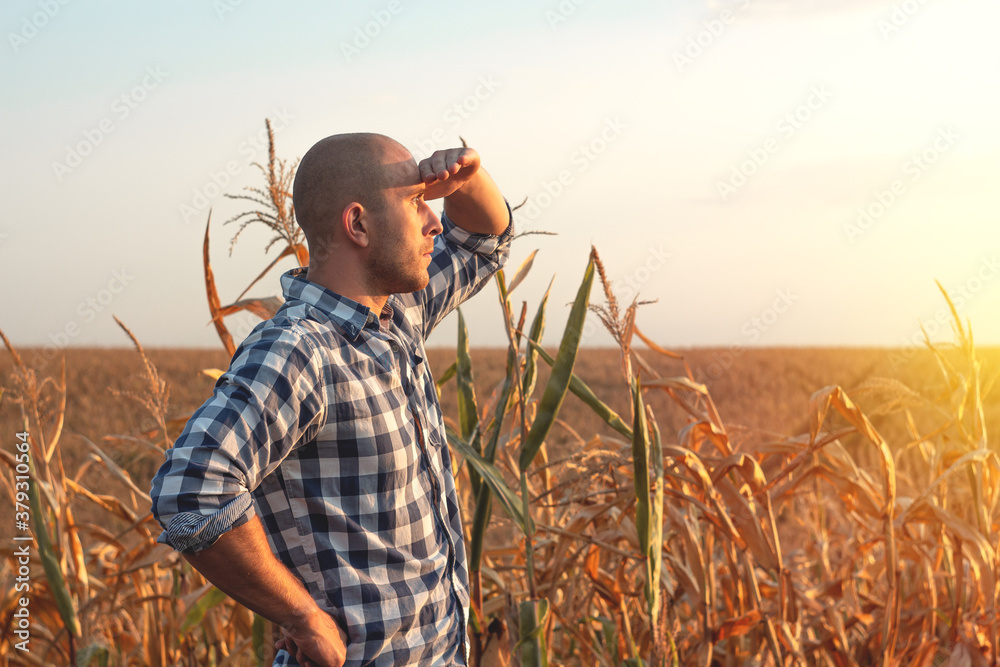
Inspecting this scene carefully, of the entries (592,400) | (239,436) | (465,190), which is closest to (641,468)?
(592,400)

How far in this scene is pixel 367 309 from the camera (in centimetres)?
138

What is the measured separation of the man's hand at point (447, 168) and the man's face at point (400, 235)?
23 millimetres

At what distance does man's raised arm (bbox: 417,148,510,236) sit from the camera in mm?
1449

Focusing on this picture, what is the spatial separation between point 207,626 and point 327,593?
1.52 metres

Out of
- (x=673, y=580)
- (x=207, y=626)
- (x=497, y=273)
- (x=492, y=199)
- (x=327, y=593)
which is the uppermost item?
(x=492, y=199)

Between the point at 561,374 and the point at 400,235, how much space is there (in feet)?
1.87

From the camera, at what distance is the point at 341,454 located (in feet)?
4.17

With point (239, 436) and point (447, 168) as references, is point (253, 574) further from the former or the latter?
point (447, 168)

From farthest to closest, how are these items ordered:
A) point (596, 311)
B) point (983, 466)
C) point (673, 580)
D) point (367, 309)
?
point (673, 580) → point (983, 466) → point (596, 311) → point (367, 309)

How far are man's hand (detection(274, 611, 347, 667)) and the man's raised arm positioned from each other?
0.80 m

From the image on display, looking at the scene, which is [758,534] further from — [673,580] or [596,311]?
[596,311]

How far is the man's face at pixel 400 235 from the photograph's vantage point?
54.8 inches

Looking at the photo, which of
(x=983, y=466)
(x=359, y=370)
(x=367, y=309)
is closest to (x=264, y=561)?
(x=359, y=370)

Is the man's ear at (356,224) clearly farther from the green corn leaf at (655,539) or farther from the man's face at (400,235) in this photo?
the green corn leaf at (655,539)
